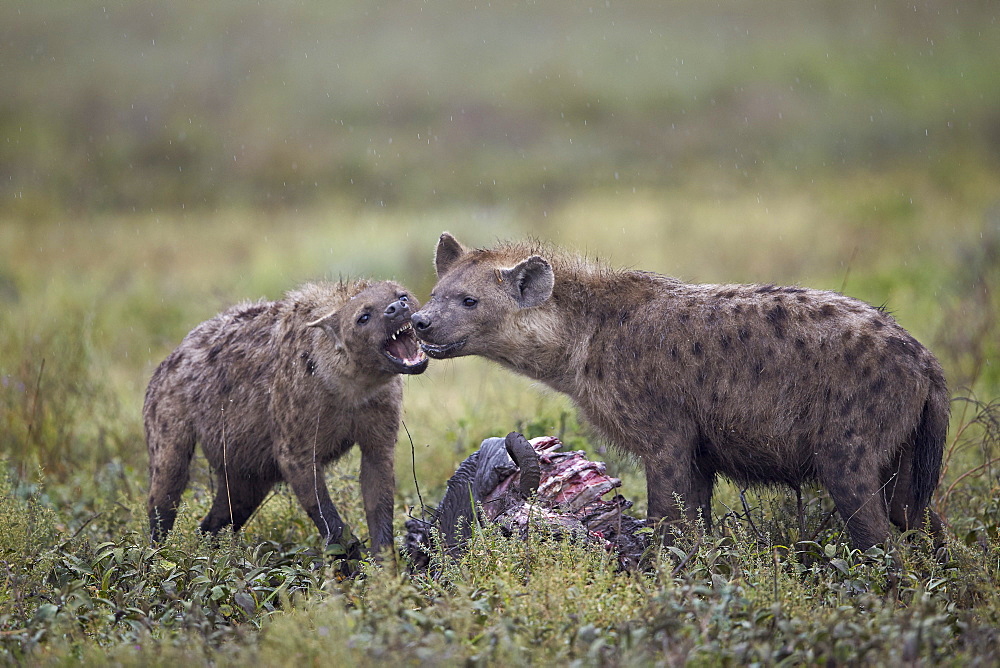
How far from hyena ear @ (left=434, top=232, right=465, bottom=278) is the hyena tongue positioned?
390mm

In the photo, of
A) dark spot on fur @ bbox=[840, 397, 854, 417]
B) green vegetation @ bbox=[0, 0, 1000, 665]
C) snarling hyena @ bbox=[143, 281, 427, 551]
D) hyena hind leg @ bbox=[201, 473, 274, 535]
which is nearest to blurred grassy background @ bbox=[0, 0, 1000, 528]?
green vegetation @ bbox=[0, 0, 1000, 665]

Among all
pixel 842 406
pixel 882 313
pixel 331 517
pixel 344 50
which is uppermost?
pixel 344 50

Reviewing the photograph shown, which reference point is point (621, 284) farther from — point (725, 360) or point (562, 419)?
point (562, 419)

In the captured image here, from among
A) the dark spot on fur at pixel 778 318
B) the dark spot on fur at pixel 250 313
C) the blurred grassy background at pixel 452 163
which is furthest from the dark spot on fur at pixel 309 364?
the dark spot on fur at pixel 778 318

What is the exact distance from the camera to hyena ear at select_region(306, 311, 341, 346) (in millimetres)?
5188

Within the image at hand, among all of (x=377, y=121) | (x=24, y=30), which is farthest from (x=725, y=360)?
(x=24, y=30)

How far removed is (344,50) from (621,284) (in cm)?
2301

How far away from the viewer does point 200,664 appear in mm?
3293

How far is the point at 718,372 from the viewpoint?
4676mm

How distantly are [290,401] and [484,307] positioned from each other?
3.54 ft

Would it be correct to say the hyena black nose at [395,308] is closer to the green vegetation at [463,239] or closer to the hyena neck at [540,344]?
the hyena neck at [540,344]

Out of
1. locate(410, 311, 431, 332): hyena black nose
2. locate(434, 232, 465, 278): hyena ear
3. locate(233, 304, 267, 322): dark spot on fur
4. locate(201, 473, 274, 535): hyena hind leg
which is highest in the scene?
locate(434, 232, 465, 278): hyena ear

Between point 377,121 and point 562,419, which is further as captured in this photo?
point 377,121

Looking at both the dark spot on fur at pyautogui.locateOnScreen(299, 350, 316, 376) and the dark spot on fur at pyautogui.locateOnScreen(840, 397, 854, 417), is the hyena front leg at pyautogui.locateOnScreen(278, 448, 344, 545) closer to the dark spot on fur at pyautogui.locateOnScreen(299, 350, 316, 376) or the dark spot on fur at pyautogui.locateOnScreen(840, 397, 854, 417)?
the dark spot on fur at pyautogui.locateOnScreen(299, 350, 316, 376)
